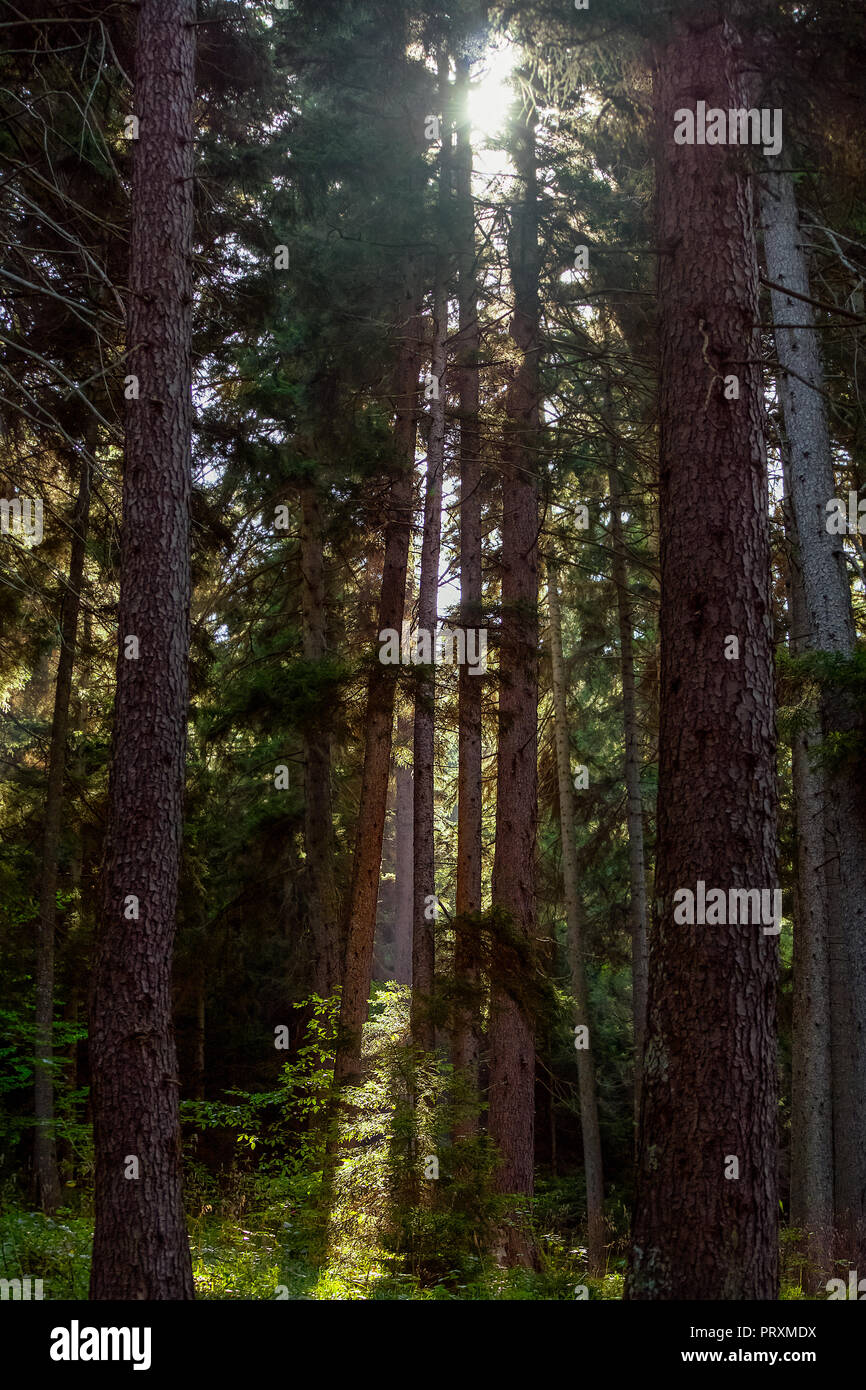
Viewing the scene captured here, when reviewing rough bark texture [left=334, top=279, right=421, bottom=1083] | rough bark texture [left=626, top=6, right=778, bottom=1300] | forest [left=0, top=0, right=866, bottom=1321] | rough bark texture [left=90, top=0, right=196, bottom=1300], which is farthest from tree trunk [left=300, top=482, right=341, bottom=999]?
rough bark texture [left=626, top=6, right=778, bottom=1300]

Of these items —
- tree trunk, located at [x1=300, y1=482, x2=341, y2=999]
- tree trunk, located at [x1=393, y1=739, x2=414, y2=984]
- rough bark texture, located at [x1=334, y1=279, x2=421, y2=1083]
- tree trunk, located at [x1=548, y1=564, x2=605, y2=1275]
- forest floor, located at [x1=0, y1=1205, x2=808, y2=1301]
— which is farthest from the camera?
tree trunk, located at [x1=393, y1=739, x2=414, y2=984]

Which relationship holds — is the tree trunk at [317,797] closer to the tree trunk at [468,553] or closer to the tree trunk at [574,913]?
the tree trunk at [468,553]

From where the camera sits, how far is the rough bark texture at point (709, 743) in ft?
14.2

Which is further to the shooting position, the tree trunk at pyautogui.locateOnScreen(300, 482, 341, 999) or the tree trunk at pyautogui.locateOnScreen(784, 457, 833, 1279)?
the tree trunk at pyautogui.locateOnScreen(300, 482, 341, 999)

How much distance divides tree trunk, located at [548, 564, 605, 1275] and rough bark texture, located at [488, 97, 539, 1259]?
4.27 meters

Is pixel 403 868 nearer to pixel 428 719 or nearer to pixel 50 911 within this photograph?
pixel 50 911

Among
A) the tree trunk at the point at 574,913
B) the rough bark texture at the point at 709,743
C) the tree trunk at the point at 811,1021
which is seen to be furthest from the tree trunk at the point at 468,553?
the tree trunk at the point at 574,913

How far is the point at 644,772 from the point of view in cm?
1903

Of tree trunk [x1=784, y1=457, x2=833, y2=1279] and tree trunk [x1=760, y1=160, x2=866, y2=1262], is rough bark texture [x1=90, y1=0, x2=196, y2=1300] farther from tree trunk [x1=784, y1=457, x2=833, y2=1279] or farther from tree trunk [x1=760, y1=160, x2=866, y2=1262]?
tree trunk [x1=784, y1=457, x2=833, y2=1279]

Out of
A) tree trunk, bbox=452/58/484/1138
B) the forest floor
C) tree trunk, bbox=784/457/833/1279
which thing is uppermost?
tree trunk, bbox=452/58/484/1138

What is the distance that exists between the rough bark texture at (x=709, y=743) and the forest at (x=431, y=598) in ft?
0.07

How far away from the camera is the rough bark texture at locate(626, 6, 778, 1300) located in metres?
4.33

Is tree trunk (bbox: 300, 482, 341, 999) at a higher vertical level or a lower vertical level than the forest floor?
higher

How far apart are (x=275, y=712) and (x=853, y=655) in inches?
230
